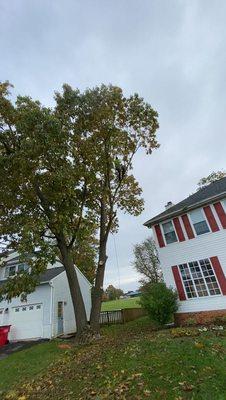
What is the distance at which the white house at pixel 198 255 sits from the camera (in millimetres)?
16141

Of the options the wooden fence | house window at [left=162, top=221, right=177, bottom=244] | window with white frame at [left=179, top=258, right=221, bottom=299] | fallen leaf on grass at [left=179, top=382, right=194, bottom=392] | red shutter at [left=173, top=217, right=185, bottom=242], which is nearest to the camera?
fallen leaf on grass at [left=179, top=382, right=194, bottom=392]

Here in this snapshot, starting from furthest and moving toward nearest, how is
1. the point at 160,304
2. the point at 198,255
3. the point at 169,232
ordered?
1. the point at 169,232
2. the point at 198,255
3. the point at 160,304

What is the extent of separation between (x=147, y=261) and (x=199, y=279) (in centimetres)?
3323

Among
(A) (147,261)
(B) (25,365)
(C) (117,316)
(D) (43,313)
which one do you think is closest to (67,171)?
(B) (25,365)

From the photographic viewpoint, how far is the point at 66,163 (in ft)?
47.7

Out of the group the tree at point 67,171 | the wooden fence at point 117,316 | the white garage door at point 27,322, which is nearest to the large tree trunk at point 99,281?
the tree at point 67,171

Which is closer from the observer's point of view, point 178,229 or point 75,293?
point 75,293

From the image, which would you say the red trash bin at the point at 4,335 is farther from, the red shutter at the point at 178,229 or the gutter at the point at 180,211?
the red shutter at the point at 178,229

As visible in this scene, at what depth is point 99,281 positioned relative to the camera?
1589cm

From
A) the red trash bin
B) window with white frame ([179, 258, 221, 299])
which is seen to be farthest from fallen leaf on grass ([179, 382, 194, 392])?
the red trash bin

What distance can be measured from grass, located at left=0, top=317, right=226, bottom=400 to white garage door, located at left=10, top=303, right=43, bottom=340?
1074 cm

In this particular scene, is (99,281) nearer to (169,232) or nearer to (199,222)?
(169,232)

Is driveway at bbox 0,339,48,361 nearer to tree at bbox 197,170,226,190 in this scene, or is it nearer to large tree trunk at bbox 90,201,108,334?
large tree trunk at bbox 90,201,108,334

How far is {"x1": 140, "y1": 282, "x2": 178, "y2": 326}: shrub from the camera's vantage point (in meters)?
15.6
